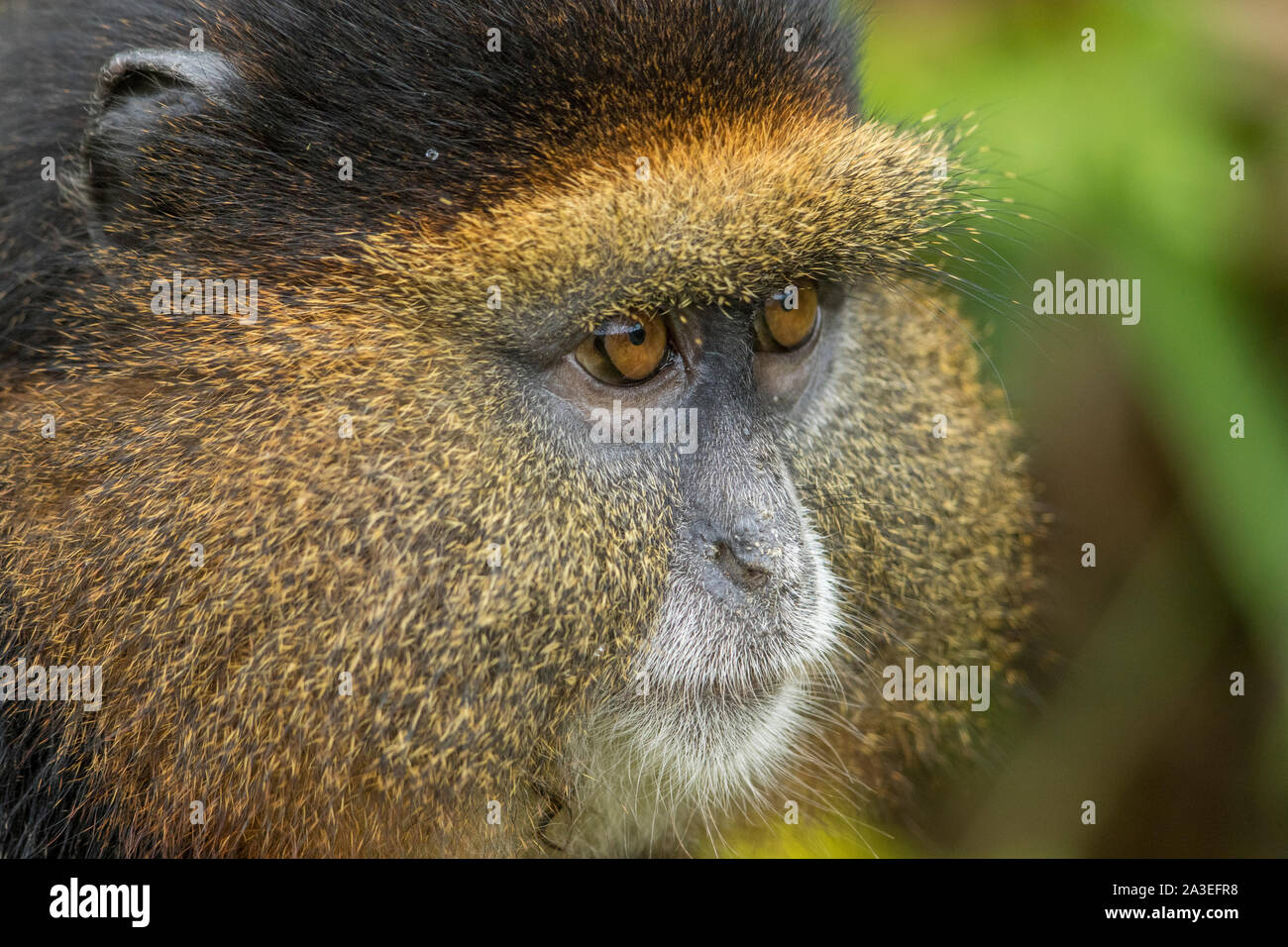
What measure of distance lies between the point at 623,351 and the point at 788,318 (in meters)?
0.47

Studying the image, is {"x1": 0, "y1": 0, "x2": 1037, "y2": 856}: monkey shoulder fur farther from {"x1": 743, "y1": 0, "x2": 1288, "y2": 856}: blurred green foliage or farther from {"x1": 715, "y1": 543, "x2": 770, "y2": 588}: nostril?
{"x1": 743, "y1": 0, "x2": 1288, "y2": 856}: blurred green foliage

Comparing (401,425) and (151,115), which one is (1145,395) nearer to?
(401,425)

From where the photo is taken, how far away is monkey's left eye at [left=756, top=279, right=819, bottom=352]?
107 inches

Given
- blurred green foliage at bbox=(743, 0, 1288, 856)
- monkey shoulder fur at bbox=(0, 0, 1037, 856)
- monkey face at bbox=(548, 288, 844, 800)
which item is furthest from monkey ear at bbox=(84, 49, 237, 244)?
blurred green foliage at bbox=(743, 0, 1288, 856)

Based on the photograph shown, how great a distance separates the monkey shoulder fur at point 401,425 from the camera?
2.27 metres

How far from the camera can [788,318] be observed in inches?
109

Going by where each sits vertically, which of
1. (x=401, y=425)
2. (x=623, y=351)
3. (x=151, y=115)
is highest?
(x=151, y=115)

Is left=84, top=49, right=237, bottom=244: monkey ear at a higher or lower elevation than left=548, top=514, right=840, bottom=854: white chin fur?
higher

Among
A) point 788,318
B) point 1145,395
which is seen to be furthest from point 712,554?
point 1145,395

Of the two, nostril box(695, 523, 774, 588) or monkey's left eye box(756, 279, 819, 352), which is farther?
monkey's left eye box(756, 279, 819, 352)

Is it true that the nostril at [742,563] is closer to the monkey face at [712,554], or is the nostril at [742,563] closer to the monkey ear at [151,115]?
the monkey face at [712,554]

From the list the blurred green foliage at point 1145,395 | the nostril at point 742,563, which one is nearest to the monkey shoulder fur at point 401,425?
the nostril at point 742,563

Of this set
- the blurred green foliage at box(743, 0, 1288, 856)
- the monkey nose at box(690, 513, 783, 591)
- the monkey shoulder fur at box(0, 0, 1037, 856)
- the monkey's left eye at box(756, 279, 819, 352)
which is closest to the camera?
the monkey shoulder fur at box(0, 0, 1037, 856)

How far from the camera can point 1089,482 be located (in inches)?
209
